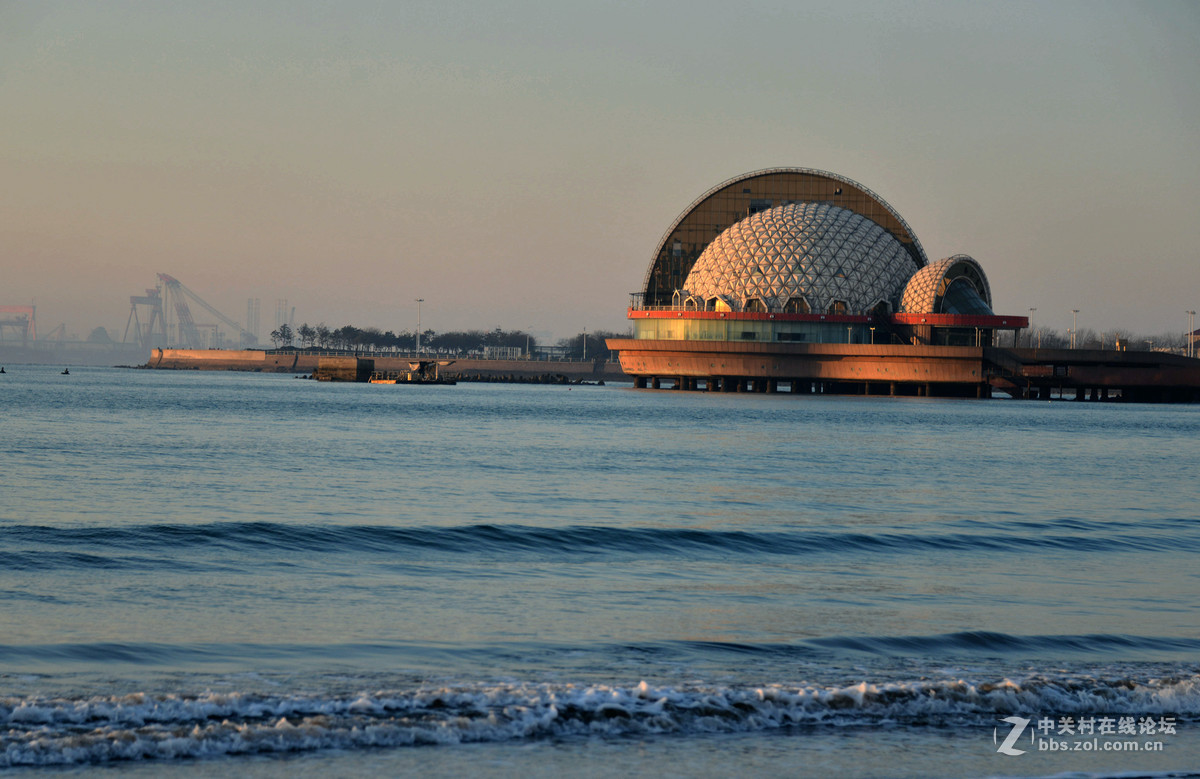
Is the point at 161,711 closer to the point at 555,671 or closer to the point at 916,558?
the point at 555,671

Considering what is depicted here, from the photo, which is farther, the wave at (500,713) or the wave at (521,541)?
the wave at (521,541)

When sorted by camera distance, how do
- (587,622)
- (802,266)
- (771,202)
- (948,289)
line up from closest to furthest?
(587,622) < (948,289) < (802,266) < (771,202)

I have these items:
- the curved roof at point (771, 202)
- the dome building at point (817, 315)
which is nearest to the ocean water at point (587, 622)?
the dome building at point (817, 315)

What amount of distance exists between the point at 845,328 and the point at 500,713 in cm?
8835

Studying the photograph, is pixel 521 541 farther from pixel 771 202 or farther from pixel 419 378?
pixel 419 378

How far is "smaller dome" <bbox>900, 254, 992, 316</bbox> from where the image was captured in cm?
9112

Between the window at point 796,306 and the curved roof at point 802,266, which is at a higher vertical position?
the curved roof at point 802,266

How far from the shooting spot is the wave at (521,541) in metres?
15.8

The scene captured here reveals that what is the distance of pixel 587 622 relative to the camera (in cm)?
1140

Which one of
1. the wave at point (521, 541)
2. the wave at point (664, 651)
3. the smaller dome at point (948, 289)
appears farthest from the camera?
the smaller dome at point (948, 289)

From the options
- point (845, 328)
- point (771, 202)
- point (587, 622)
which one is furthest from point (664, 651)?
Result: point (771, 202)

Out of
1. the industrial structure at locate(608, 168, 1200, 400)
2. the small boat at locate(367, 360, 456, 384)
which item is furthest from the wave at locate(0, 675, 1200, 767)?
the small boat at locate(367, 360, 456, 384)

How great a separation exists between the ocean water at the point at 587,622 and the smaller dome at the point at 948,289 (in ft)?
210

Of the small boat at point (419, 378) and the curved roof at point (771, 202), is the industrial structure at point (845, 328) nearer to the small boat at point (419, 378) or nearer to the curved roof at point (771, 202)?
the curved roof at point (771, 202)
